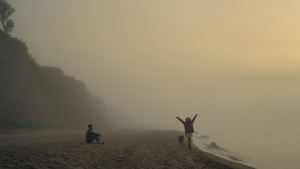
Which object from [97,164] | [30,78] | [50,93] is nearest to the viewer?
[97,164]

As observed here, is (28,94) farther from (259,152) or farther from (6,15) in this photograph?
(259,152)

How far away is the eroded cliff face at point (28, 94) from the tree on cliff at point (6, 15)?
143 inches

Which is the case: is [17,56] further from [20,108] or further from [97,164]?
[97,164]

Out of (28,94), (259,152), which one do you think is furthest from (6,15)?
(259,152)

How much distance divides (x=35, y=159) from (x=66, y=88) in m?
64.8

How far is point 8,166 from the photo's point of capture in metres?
10.1

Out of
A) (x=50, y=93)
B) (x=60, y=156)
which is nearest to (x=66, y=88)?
(x=50, y=93)

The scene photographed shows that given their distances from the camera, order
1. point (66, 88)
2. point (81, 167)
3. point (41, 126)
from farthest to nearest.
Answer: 1. point (66, 88)
2. point (41, 126)
3. point (81, 167)

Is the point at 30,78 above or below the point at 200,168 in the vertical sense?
above

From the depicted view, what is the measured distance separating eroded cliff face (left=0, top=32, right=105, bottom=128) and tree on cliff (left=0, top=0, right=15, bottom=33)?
3.64m

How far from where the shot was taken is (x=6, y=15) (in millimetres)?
52594

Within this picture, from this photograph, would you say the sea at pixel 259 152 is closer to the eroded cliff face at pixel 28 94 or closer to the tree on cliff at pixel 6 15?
the eroded cliff face at pixel 28 94

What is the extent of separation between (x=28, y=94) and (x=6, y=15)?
61.9ft

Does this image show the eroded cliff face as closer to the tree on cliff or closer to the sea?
the tree on cliff
